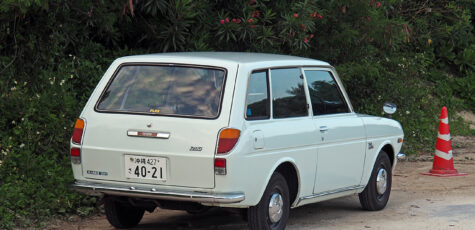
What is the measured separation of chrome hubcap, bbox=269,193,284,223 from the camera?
7.51m

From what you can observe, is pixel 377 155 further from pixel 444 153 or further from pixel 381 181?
pixel 444 153

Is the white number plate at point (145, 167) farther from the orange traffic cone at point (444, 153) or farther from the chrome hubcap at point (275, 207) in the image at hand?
the orange traffic cone at point (444, 153)

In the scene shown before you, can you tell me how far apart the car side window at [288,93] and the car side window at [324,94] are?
0.61 feet

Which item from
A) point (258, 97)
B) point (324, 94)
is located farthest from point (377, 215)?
point (258, 97)

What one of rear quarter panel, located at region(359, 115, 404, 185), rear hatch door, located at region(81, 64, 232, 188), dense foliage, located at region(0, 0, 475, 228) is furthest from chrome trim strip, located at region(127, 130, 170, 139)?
rear quarter panel, located at region(359, 115, 404, 185)

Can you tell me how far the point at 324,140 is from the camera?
8281 mm

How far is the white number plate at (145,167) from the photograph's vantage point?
23.0ft

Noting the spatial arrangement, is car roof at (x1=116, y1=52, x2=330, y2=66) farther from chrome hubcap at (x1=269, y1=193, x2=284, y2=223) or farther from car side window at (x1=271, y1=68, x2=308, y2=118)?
chrome hubcap at (x1=269, y1=193, x2=284, y2=223)

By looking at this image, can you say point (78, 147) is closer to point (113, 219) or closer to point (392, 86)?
point (113, 219)

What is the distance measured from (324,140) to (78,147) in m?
2.43

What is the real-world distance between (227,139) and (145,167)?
749 mm

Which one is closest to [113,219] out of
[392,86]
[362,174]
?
[362,174]

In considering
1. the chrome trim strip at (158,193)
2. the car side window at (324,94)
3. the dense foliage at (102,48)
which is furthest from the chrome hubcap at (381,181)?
the dense foliage at (102,48)

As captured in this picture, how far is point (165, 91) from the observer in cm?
736
